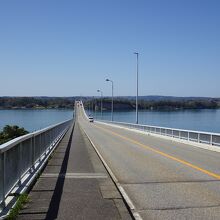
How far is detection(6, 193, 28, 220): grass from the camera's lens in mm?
7664

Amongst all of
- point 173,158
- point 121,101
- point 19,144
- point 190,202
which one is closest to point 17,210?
point 19,144

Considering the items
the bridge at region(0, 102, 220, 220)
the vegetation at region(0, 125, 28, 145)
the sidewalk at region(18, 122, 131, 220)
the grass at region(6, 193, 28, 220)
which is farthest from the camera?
the vegetation at region(0, 125, 28, 145)

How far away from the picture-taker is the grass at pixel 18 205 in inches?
302

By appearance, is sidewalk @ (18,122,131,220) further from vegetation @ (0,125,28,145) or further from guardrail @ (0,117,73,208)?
vegetation @ (0,125,28,145)

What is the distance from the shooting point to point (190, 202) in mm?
9133

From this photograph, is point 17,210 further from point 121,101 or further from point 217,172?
point 121,101

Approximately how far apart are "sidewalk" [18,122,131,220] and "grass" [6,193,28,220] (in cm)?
10

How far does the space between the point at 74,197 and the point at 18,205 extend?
61.9 inches

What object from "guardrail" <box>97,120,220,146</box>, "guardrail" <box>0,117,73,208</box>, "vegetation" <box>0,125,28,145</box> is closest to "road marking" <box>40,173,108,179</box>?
"guardrail" <box>0,117,73,208</box>

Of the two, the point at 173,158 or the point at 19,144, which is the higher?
the point at 19,144

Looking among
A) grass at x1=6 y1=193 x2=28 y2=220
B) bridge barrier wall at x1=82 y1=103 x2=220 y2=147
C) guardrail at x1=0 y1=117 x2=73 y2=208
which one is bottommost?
bridge barrier wall at x1=82 y1=103 x2=220 y2=147

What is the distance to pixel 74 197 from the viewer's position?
32.1ft

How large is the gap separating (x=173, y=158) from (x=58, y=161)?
4.95 metres

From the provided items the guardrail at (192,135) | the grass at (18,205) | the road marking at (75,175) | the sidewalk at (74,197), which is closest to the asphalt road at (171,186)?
the sidewalk at (74,197)
